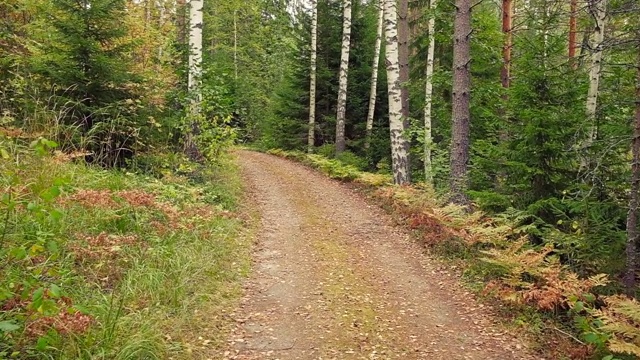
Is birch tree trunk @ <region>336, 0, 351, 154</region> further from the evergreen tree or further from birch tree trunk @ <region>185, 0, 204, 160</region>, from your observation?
the evergreen tree

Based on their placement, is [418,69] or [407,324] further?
[418,69]

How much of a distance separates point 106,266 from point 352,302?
2944mm

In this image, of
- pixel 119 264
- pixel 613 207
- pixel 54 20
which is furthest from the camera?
pixel 54 20

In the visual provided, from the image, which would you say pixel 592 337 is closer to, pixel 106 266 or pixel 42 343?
pixel 42 343

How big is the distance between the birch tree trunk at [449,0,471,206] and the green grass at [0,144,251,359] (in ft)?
14.2

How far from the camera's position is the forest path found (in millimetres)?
4570

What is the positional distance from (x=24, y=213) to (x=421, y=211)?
274 inches

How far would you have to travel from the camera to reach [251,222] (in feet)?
29.1

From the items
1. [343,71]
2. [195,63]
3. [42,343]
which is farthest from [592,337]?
[343,71]

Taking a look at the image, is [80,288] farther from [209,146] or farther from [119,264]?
[209,146]

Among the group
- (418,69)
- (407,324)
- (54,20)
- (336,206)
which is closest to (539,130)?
(407,324)

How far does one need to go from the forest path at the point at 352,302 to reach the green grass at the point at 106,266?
438mm

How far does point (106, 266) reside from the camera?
15.6 ft

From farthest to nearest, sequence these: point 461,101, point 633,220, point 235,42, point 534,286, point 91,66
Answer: point 235,42
point 461,101
point 91,66
point 534,286
point 633,220
